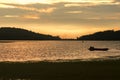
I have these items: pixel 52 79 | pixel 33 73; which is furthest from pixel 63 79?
pixel 33 73

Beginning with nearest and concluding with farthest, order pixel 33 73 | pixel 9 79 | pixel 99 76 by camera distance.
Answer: pixel 9 79, pixel 99 76, pixel 33 73

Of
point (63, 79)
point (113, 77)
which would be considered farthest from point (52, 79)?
point (113, 77)

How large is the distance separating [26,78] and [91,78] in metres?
6.77

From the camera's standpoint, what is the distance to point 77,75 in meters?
37.1

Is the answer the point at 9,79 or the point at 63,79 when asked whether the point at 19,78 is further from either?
the point at 63,79

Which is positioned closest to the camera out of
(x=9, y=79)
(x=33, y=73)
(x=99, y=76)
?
(x=9, y=79)

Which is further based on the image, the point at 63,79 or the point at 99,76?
the point at 99,76

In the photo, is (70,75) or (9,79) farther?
(70,75)

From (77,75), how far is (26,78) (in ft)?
19.2

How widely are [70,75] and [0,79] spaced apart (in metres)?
7.98

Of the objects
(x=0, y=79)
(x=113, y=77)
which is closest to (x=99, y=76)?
(x=113, y=77)

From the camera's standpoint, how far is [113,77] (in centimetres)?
3538

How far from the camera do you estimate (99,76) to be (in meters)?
36.4

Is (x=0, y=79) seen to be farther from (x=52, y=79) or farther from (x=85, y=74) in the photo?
A: (x=85, y=74)
